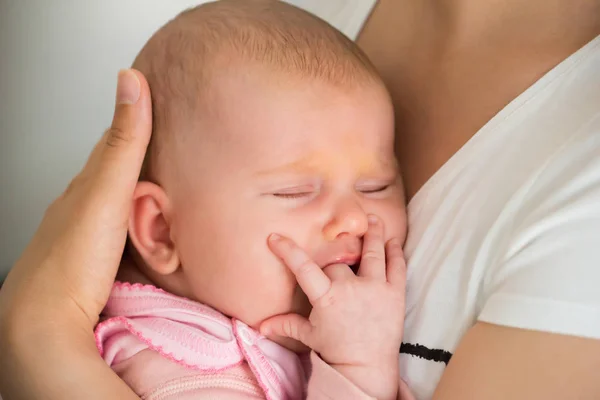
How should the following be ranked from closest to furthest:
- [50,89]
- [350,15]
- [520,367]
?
[520,367], [350,15], [50,89]

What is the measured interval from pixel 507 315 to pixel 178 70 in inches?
22.4

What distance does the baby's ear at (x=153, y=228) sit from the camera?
904mm

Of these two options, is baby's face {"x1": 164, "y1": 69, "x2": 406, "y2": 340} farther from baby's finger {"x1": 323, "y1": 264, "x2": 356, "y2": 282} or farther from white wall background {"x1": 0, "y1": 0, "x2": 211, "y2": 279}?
white wall background {"x1": 0, "y1": 0, "x2": 211, "y2": 279}

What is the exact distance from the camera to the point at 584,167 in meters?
0.69

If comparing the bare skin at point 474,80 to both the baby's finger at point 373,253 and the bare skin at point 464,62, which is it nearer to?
the bare skin at point 464,62

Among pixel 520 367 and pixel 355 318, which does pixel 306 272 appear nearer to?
pixel 355 318

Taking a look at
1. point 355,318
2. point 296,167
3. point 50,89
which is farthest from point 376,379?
point 50,89

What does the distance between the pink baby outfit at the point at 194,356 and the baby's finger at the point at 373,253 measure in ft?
0.44

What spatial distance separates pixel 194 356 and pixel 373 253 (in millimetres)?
280

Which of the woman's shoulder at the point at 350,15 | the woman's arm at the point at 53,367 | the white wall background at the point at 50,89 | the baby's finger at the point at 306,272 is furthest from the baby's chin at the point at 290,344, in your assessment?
the white wall background at the point at 50,89

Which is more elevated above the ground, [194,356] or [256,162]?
[256,162]

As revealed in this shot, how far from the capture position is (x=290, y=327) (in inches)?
32.9

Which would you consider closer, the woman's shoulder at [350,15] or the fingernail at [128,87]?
the fingernail at [128,87]

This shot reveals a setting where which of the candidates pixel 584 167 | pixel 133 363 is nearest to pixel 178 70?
pixel 133 363
